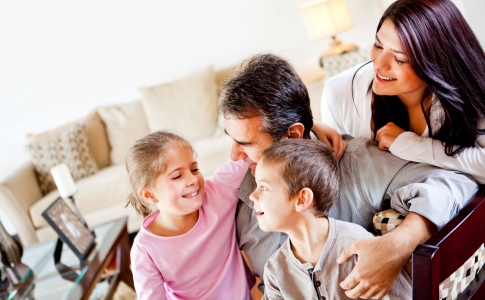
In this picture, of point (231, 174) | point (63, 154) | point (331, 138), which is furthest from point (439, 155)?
point (63, 154)

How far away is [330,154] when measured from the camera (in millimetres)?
1273

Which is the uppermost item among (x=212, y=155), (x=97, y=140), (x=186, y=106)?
(x=186, y=106)

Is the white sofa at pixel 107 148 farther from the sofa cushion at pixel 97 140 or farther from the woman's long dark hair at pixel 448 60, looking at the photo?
the woman's long dark hair at pixel 448 60

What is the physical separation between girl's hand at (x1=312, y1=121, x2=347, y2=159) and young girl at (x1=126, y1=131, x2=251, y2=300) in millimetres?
314

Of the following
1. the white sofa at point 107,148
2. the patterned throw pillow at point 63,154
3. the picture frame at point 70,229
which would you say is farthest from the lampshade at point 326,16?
the picture frame at point 70,229

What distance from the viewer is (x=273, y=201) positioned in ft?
4.00

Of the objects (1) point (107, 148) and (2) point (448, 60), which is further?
(1) point (107, 148)

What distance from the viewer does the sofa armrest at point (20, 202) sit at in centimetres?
387

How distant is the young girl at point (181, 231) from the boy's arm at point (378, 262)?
504 mm

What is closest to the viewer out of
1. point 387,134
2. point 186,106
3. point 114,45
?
point 387,134

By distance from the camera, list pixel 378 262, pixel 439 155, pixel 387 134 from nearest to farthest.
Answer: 1. pixel 378 262
2. pixel 439 155
3. pixel 387 134

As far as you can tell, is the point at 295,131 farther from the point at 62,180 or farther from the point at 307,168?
the point at 62,180

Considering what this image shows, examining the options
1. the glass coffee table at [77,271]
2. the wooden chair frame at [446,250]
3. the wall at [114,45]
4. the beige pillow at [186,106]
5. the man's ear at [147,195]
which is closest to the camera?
the wooden chair frame at [446,250]

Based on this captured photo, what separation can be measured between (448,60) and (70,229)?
2088 mm
